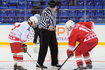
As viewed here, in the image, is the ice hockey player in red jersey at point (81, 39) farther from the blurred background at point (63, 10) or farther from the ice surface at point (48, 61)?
the blurred background at point (63, 10)

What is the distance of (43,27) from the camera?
4.60 meters

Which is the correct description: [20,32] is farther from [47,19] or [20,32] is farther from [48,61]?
[48,61]

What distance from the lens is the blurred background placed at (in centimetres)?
877

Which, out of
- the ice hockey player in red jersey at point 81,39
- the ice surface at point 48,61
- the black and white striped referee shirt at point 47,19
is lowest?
the ice surface at point 48,61

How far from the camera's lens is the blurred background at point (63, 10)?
877 cm

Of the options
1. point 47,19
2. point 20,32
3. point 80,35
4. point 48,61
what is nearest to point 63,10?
point 48,61

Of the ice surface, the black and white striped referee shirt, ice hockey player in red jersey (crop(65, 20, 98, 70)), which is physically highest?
the black and white striped referee shirt

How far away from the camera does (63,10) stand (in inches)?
356

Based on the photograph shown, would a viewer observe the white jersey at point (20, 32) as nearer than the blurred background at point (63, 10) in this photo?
Yes

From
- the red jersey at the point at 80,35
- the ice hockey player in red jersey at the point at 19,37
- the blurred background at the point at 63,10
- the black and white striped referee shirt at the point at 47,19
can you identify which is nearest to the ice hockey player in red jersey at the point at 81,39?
the red jersey at the point at 80,35

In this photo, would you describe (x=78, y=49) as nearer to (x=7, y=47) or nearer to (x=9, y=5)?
(x=7, y=47)

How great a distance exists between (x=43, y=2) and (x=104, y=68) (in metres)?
5.90

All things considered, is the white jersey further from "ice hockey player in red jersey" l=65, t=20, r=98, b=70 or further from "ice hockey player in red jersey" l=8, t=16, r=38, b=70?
"ice hockey player in red jersey" l=65, t=20, r=98, b=70

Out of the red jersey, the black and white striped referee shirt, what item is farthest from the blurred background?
the red jersey
